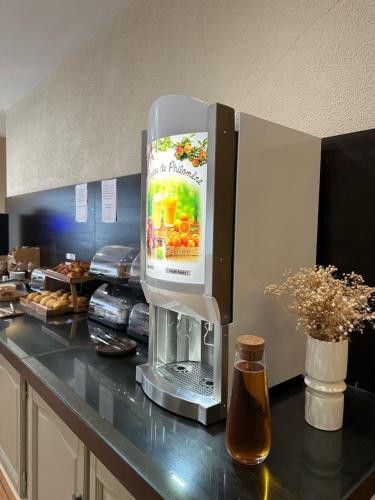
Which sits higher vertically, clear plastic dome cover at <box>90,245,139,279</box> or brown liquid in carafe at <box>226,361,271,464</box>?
clear plastic dome cover at <box>90,245,139,279</box>

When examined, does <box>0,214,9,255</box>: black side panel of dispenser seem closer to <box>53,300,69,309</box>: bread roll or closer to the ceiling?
the ceiling

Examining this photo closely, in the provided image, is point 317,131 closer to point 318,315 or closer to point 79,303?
point 318,315

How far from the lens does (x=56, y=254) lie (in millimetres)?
2791

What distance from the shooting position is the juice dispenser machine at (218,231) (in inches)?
32.4

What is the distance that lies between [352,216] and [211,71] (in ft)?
2.89

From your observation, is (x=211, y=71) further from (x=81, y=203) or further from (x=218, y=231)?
(x=81, y=203)

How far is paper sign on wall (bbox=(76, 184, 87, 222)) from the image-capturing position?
238cm

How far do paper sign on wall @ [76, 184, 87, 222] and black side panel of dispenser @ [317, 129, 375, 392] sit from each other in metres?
1.65

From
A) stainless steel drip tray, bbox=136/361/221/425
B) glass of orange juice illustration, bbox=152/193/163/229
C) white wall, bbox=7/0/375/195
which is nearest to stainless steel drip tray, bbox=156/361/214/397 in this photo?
stainless steel drip tray, bbox=136/361/221/425

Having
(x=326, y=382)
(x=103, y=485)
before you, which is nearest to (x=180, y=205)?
(x=326, y=382)

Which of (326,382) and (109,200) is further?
(109,200)

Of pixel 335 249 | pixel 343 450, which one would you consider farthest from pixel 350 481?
pixel 335 249

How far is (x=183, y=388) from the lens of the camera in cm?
94

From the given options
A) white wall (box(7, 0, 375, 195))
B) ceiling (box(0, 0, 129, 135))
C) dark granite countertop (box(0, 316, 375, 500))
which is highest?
ceiling (box(0, 0, 129, 135))
